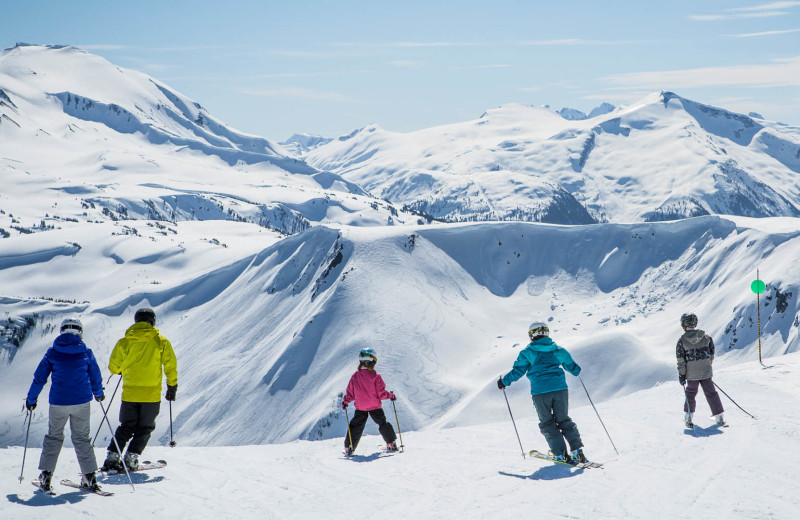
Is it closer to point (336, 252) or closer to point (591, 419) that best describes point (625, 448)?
point (591, 419)

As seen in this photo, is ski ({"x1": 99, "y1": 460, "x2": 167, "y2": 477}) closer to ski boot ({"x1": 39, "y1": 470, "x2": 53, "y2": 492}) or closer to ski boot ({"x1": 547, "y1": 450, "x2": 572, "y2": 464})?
ski boot ({"x1": 39, "y1": 470, "x2": 53, "y2": 492})

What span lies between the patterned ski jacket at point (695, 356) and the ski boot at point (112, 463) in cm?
1158

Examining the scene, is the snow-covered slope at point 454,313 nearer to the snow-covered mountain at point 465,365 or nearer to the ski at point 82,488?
the snow-covered mountain at point 465,365

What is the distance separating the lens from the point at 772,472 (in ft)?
33.0

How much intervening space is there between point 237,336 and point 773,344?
179 ft

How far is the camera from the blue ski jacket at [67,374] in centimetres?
1038

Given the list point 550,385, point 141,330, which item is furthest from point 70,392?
point 550,385

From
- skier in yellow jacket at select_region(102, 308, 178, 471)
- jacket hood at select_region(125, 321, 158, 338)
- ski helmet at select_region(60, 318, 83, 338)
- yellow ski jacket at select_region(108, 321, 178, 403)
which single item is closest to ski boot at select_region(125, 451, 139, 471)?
skier in yellow jacket at select_region(102, 308, 178, 471)

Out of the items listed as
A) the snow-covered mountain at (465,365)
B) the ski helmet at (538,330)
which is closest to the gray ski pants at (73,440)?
the snow-covered mountain at (465,365)

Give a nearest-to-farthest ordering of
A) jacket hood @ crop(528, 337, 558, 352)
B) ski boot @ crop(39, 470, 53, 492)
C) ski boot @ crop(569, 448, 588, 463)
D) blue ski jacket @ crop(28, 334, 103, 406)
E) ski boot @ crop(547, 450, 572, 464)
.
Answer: ski boot @ crop(39, 470, 53, 492) → blue ski jacket @ crop(28, 334, 103, 406) → ski boot @ crop(569, 448, 588, 463) → ski boot @ crop(547, 450, 572, 464) → jacket hood @ crop(528, 337, 558, 352)

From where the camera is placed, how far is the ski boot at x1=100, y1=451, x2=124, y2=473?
1117 cm

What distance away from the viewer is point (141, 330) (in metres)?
11.6

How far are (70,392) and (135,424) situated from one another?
1.48m

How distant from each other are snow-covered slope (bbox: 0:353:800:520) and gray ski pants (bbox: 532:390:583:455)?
0.43 m
